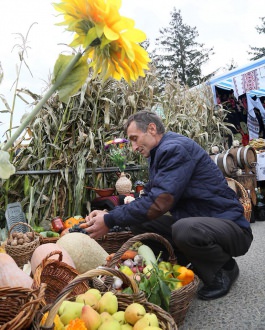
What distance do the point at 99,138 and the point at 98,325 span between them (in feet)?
10.1

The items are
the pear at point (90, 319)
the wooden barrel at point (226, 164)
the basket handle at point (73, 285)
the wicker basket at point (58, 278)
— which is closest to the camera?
the basket handle at point (73, 285)

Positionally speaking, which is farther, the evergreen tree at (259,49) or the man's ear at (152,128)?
the evergreen tree at (259,49)

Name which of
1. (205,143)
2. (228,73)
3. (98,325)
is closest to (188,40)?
(228,73)

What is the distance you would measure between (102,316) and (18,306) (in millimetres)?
430

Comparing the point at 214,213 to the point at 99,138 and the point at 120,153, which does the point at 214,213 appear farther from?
the point at 99,138

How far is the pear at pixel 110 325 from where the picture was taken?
122 cm

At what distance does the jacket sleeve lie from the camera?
2.20m

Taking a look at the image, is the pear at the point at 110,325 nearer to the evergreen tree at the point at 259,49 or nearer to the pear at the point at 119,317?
the pear at the point at 119,317

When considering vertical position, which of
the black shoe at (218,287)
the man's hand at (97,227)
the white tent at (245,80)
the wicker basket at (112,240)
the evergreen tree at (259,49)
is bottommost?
the black shoe at (218,287)

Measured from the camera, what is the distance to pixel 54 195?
3848 millimetres

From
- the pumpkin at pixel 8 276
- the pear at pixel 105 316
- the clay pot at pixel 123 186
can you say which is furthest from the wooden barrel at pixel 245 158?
the pumpkin at pixel 8 276

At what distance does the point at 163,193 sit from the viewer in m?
2.19

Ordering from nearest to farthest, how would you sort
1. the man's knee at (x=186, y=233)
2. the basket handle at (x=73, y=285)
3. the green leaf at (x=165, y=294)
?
the basket handle at (x=73, y=285) < the green leaf at (x=165, y=294) < the man's knee at (x=186, y=233)

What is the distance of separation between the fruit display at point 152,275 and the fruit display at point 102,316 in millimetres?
227
